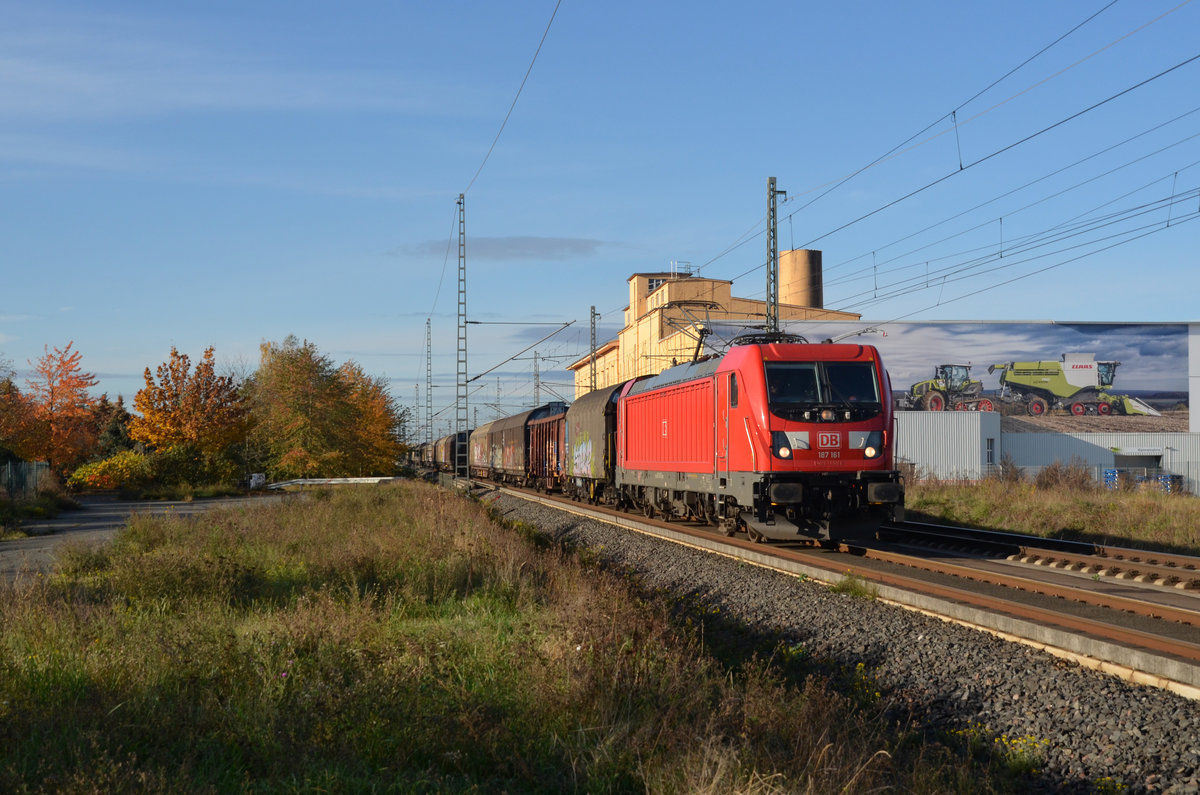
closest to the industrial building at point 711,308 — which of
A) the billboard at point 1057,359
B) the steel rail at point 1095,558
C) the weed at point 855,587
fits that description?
the billboard at point 1057,359

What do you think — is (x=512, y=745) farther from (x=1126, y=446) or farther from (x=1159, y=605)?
(x=1126, y=446)

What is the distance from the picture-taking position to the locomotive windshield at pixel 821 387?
53.5ft

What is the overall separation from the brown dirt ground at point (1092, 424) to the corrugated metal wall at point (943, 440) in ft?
16.1

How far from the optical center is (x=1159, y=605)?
10750 millimetres

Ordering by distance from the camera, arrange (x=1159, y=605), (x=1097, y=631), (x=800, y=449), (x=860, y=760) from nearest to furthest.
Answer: (x=860, y=760), (x=1097, y=631), (x=1159, y=605), (x=800, y=449)

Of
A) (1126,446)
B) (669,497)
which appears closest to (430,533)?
(669,497)

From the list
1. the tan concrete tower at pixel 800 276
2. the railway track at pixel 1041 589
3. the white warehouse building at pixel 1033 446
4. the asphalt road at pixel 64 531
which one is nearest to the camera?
the railway track at pixel 1041 589

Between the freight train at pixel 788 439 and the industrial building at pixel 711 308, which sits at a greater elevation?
the industrial building at pixel 711 308

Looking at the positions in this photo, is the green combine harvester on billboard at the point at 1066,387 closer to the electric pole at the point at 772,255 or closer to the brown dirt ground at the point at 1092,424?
the brown dirt ground at the point at 1092,424

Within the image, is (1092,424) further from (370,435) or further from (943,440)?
(370,435)

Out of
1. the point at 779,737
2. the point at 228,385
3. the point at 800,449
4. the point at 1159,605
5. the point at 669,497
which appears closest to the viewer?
the point at 779,737

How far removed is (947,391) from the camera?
61.3 m

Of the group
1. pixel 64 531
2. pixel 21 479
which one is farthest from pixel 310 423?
pixel 64 531

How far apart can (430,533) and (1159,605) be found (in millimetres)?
10517
